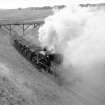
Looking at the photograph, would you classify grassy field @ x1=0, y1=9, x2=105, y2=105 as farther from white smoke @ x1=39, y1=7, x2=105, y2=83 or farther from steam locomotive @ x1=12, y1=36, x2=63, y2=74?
white smoke @ x1=39, y1=7, x2=105, y2=83

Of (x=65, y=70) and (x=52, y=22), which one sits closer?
(x=65, y=70)

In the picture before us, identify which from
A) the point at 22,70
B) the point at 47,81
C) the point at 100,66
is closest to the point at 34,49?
the point at 22,70

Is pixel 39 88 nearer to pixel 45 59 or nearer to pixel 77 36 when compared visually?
pixel 45 59

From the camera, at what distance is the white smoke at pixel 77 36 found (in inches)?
687

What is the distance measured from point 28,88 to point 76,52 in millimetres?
6552

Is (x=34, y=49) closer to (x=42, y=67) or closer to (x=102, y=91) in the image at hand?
(x=42, y=67)

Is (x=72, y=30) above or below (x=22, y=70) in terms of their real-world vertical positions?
above

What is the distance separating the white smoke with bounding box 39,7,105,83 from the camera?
17.5 m

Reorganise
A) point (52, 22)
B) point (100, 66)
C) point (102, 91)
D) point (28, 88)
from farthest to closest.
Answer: point (52, 22) < point (100, 66) < point (102, 91) < point (28, 88)

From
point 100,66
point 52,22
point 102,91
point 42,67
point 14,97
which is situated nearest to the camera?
point 14,97

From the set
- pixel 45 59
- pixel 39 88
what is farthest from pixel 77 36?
pixel 39 88

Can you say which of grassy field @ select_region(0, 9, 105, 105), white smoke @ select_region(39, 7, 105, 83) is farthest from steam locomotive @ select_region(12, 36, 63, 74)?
white smoke @ select_region(39, 7, 105, 83)

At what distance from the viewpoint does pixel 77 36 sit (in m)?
19.8

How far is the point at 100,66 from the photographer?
55.7ft
